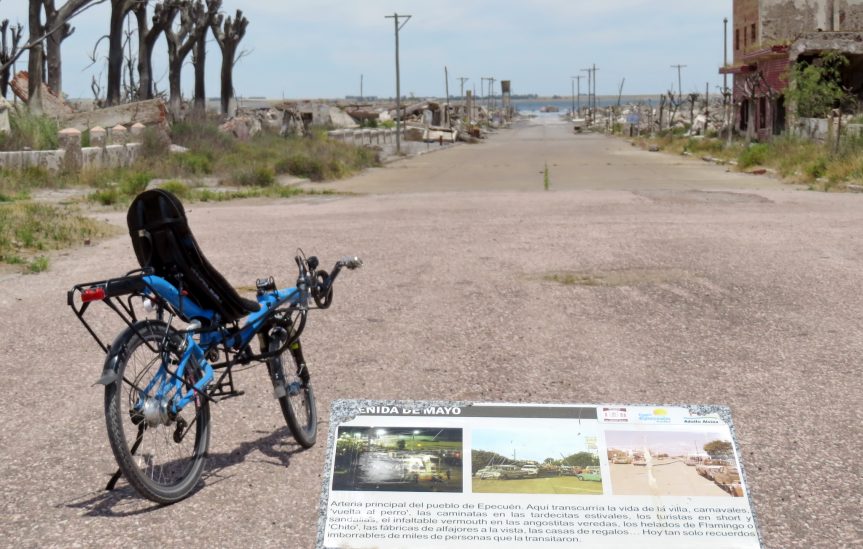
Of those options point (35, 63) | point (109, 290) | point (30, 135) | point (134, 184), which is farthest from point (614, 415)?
point (35, 63)

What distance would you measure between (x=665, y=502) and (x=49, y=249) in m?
11.7

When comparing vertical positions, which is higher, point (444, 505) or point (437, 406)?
point (437, 406)

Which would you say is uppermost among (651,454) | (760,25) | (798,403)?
(760,25)

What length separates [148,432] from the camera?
4.67 metres

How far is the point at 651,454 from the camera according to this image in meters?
3.80

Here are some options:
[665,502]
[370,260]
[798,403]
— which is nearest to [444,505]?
[665,502]

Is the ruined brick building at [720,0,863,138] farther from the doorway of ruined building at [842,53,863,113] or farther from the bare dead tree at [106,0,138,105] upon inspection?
the bare dead tree at [106,0,138,105]

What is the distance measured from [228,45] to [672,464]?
49132 mm

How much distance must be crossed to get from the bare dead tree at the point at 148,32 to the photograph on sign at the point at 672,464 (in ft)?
134

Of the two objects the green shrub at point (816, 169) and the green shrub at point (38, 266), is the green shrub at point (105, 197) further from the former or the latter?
the green shrub at point (816, 169)

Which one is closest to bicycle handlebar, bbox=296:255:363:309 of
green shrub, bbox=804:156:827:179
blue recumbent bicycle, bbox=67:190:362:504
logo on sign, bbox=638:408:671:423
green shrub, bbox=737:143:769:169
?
blue recumbent bicycle, bbox=67:190:362:504

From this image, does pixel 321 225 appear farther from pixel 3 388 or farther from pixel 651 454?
pixel 651 454

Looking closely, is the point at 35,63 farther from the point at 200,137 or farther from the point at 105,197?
the point at 105,197

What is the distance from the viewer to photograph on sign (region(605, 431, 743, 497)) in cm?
370
